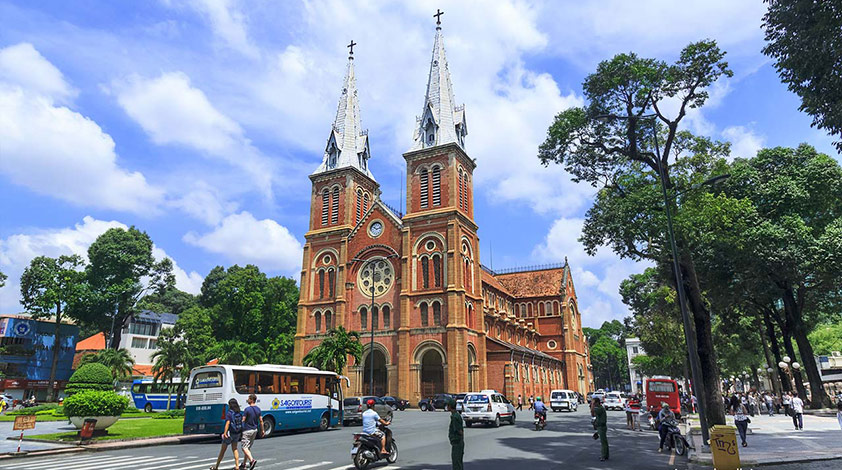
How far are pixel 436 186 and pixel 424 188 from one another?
52.0 inches

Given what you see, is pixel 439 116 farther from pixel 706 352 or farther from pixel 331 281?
pixel 706 352

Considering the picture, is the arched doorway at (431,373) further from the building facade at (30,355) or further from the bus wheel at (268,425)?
the building facade at (30,355)

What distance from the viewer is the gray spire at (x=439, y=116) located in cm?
5112

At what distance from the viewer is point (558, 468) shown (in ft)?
39.0

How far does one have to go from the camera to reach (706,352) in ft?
65.6

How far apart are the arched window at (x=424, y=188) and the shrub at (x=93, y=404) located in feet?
114

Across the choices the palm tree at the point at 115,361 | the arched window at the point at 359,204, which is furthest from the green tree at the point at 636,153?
the palm tree at the point at 115,361

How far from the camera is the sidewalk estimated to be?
13242mm

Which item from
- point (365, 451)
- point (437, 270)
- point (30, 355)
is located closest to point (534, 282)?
point (437, 270)

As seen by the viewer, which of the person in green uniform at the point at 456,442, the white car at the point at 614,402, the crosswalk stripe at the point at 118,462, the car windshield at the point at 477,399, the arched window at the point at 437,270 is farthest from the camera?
the arched window at the point at 437,270

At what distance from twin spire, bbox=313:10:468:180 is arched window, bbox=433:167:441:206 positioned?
3009 millimetres

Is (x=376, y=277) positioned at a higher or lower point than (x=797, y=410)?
higher

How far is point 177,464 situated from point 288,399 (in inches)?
340

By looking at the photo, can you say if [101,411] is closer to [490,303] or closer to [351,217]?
[351,217]
